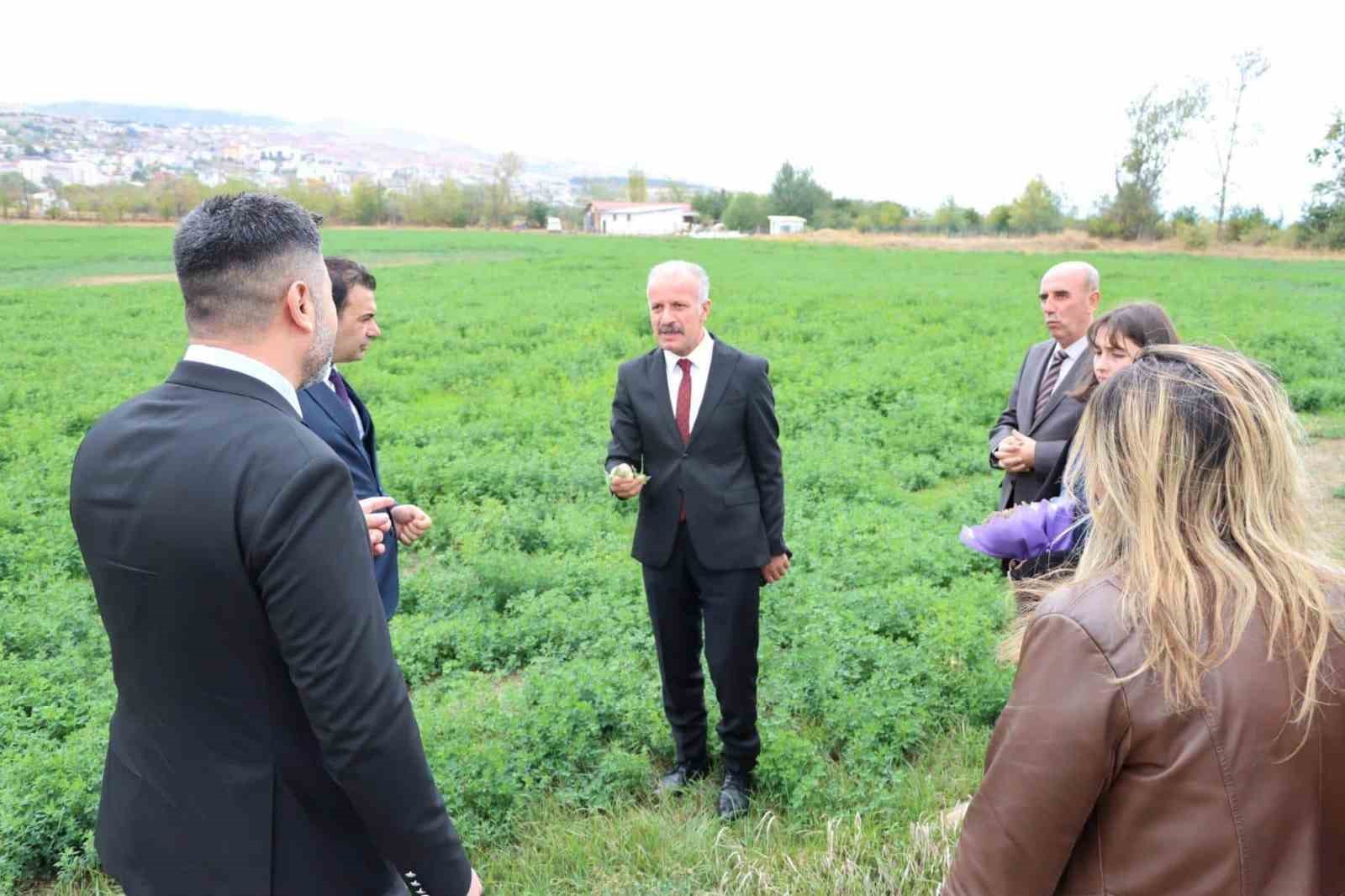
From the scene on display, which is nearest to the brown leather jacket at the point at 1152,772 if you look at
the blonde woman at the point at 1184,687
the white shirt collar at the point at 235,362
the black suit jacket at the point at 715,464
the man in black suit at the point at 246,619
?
the blonde woman at the point at 1184,687

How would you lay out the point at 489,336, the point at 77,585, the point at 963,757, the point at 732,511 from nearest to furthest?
the point at 732,511 → the point at 963,757 → the point at 77,585 → the point at 489,336

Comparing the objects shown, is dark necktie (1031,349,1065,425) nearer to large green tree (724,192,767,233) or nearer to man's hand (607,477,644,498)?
man's hand (607,477,644,498)

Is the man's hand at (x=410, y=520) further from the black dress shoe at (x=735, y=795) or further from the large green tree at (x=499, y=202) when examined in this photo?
the large green tree at (x=499, y=202)

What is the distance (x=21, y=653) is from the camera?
573cm

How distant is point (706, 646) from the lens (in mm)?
4277

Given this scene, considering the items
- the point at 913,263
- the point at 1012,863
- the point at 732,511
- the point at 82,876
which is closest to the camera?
the point at 1012,863

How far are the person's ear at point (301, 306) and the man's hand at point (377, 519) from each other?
4.76ft

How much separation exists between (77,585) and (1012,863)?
697cm

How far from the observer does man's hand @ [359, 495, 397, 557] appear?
11.3 feet

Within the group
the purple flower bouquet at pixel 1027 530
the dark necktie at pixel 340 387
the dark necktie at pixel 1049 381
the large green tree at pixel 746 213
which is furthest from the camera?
the large green tree at pixel 746 213

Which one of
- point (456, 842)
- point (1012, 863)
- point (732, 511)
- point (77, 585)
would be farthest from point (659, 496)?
point (77, 585)

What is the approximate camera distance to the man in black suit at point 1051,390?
4465 mm

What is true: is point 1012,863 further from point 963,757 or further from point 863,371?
point 863,371

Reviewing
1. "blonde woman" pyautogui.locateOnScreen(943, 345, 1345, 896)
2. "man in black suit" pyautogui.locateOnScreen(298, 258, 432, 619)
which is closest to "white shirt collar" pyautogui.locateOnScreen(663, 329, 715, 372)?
"man in black suit" pyautogui.locateOnScreen(298, 258, 432, 619)
